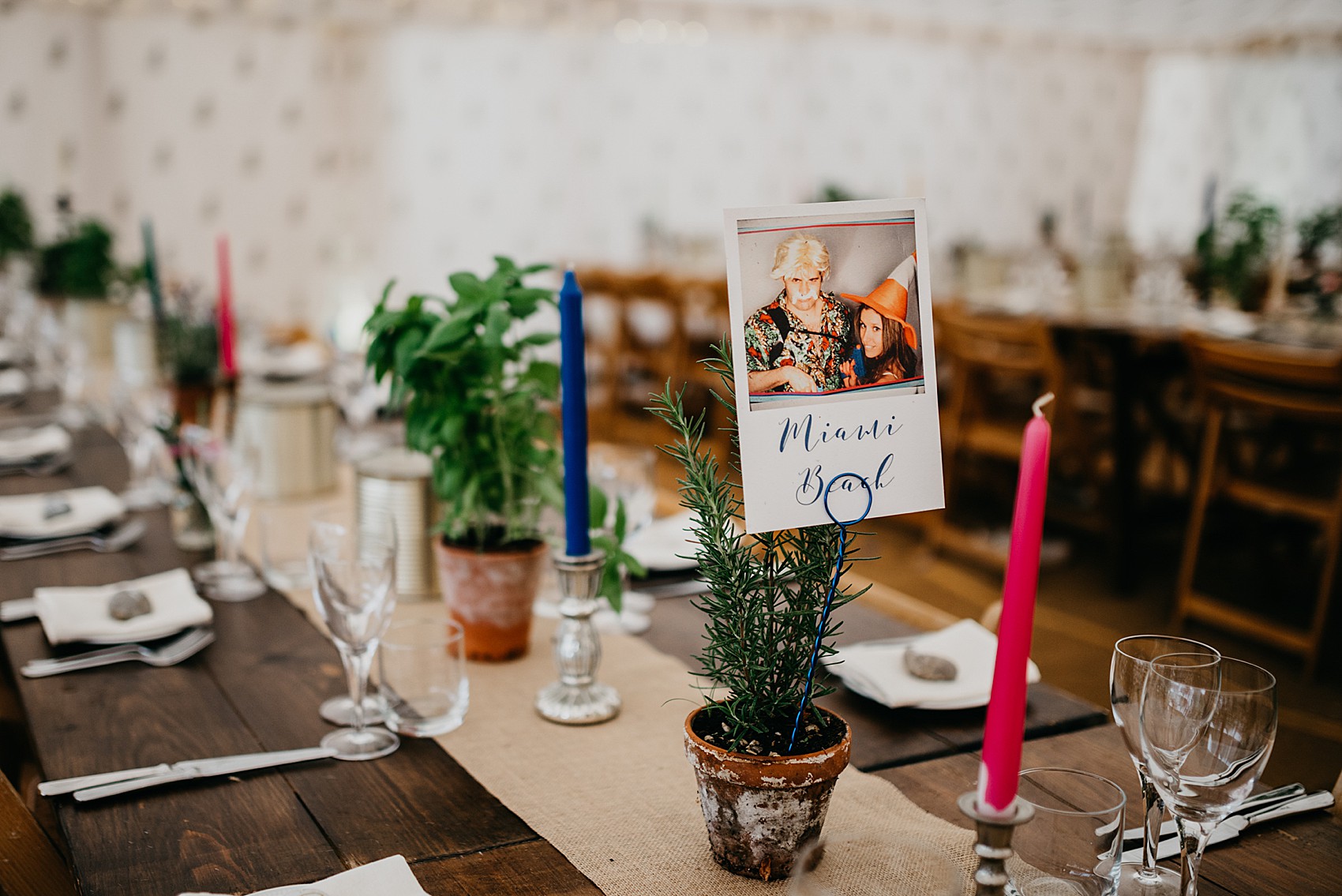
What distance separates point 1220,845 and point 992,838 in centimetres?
41

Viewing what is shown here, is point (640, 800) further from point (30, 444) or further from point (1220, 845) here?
point (30, 444)

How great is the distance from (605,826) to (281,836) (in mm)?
244

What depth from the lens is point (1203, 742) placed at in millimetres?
756

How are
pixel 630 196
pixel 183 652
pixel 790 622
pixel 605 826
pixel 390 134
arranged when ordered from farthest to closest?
pixel 630 196, pixel 390 134, pixel 183 652, pixel 605 826, pixel 790 622

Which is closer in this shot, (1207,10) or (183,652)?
(183,652)

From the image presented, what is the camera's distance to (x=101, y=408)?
2.62 m

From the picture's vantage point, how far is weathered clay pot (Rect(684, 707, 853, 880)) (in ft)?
2.46

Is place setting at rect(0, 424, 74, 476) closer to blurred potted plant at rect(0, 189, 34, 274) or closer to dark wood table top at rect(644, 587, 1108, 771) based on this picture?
dark wood table top at rect(644, 587, 1108, 771)

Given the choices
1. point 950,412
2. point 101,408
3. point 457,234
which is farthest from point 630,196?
point 101,408

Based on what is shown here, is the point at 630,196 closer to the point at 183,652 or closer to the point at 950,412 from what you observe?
the point at 950,412

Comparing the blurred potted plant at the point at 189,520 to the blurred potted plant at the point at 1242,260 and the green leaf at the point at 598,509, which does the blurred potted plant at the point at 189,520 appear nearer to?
the green leaf at the point at 598,509

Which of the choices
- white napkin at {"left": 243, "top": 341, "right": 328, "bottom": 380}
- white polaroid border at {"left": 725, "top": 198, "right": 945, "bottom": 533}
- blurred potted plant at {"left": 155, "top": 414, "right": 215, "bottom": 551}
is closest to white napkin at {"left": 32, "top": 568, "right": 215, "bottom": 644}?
blurred potted plant at {"left": 155, "top": 414, "right": 215, "bottom": 551}

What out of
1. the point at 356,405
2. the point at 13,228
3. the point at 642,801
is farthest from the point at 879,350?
the point at 13,228

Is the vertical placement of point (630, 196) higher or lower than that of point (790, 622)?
higher
